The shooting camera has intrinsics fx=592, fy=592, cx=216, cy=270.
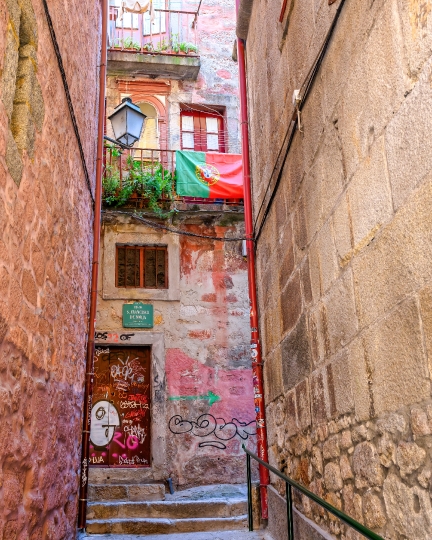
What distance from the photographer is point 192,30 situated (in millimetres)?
11398

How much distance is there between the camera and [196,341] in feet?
29.3

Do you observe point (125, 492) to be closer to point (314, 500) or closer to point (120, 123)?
point (120, 123)

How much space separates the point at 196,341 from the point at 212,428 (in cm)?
129

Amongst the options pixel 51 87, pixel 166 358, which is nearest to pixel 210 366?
pixel 166 358

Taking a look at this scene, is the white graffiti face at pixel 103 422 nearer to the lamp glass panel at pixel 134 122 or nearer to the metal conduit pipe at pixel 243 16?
the lamp glass panel at pixel 134 122

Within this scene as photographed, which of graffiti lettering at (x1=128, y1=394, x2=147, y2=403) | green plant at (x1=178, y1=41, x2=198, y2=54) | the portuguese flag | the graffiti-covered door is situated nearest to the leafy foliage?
the portuguese flag

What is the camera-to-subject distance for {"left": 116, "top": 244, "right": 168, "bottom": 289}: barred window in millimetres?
9086

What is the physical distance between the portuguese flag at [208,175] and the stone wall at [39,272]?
4.53 metres

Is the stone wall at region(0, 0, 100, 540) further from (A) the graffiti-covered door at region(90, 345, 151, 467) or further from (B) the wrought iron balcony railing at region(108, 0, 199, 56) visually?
(B) the wrought iron balcony railing at region(108, 0, 199, 56)

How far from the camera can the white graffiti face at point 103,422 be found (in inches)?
329

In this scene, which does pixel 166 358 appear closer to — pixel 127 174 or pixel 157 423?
pixel 157 423

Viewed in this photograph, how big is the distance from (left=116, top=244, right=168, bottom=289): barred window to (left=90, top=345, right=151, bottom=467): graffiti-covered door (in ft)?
3.31

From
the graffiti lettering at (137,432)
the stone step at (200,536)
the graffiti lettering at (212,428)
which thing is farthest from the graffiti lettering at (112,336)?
the stone step at (200,536)

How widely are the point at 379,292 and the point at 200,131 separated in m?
8.81
